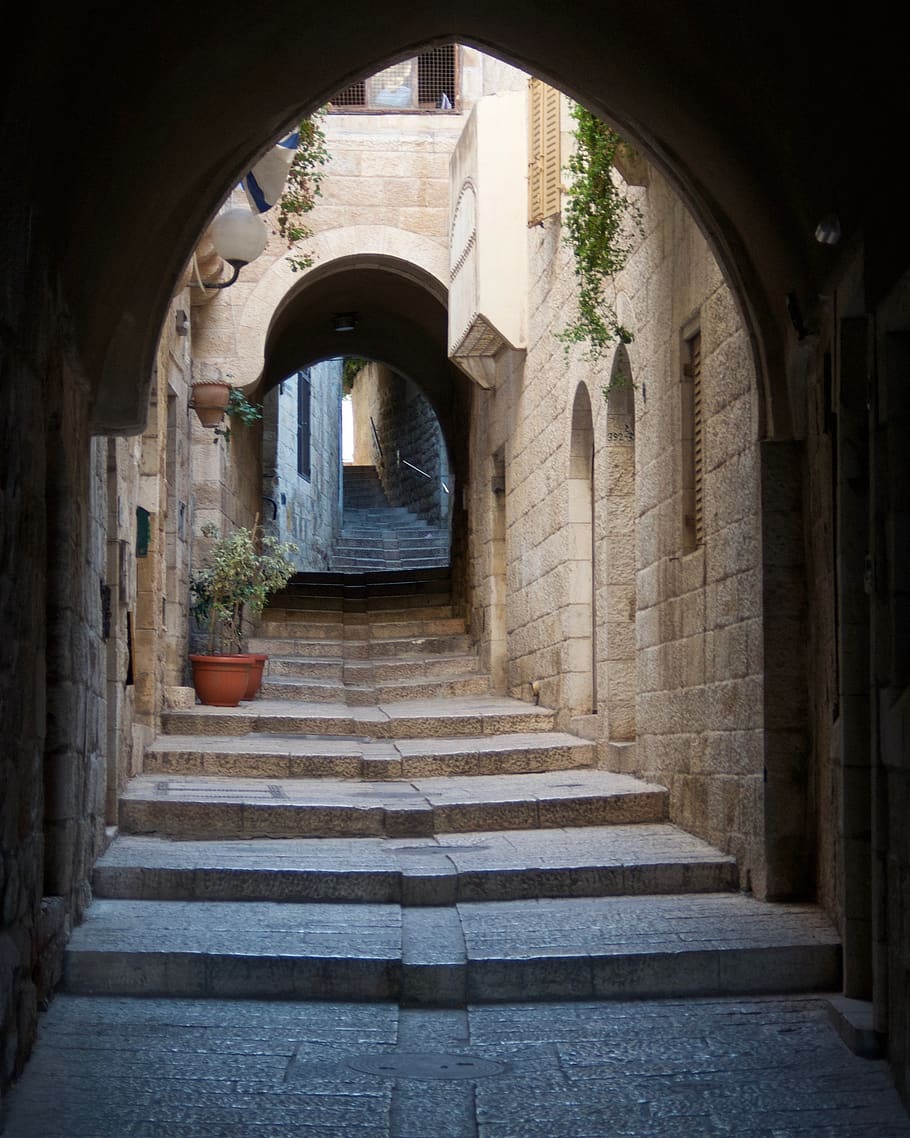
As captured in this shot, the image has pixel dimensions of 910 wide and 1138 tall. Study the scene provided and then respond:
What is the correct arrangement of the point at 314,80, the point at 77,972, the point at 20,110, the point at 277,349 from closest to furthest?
1. the point at 20,110
2. the point at 77,972
3. the point at 314,80
4. the point at 277,349

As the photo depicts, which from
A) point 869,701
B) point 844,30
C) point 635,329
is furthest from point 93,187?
point 635,329

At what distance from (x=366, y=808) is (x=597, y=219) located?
327 cm

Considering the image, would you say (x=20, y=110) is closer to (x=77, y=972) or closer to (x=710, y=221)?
(x=77, y=972)

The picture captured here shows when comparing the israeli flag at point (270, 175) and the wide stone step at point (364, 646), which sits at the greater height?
the israeli flag at point (270, 175)

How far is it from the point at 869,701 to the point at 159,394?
594 centimetres

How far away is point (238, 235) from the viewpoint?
9.46m

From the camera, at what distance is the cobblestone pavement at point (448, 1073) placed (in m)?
3.73

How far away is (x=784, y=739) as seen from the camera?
5.86m

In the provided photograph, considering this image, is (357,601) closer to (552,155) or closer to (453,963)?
(552,155)

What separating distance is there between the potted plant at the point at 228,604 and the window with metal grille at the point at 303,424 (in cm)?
1040

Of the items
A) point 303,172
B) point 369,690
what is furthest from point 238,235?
point 369,690

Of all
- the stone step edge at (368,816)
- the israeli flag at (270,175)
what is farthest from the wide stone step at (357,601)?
the stone step edge at (368,816)

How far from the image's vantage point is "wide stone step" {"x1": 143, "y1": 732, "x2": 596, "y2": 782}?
27.9ft

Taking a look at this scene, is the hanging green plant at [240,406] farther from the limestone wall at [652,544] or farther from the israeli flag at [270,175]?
the israeli flag at [270,175]
